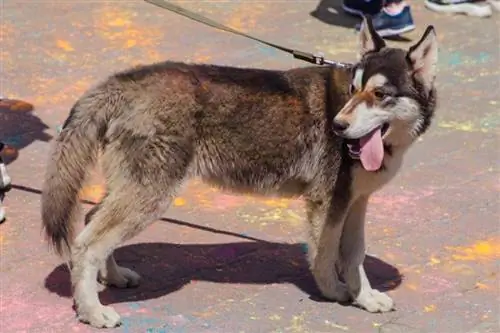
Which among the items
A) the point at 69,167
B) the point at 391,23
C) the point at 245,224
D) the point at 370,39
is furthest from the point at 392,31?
the point at 69,167

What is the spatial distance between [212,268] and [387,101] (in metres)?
1.49

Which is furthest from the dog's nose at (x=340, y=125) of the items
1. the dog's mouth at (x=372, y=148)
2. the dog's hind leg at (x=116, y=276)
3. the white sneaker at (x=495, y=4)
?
the white sneaker at (x=495, y=4)

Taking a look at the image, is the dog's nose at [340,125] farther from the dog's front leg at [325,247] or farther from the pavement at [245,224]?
the pavement at [245,224]

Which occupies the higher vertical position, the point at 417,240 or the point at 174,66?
the point at 174,66

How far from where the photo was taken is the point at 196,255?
5797 mm

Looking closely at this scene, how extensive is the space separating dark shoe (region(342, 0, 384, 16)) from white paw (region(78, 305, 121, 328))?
5.69 meters

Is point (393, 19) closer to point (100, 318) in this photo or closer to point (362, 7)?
point (362, 7)

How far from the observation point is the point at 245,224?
6188mm

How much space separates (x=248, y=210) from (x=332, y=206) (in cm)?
128

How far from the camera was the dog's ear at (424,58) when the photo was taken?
4926mm

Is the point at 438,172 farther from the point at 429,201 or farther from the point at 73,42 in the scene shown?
the point at 73,42

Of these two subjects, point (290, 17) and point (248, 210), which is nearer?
point (248, 210)

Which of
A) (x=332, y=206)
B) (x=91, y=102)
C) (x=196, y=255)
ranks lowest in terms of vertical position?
(x=196, y=255)

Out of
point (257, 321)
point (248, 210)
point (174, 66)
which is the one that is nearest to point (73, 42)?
point (248, 210)
